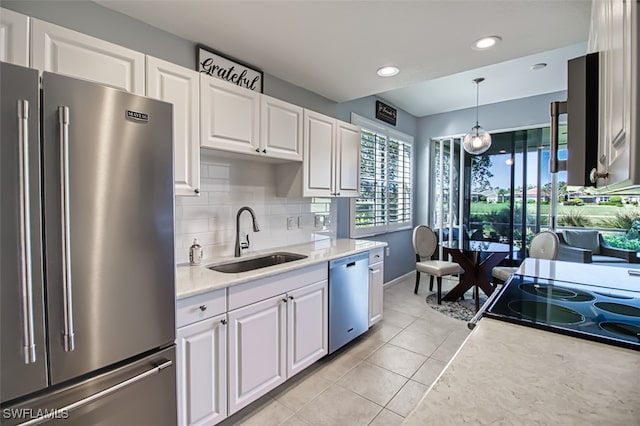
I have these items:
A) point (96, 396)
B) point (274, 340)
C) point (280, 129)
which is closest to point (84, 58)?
point (280, 129)

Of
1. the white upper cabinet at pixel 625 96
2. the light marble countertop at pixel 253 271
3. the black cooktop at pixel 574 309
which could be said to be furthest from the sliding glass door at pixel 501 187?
the white upper cabinet at pixel 625 96

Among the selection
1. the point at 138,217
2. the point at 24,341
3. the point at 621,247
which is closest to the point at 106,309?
the point at 24,341

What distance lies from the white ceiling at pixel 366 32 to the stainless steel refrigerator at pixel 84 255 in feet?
3.07

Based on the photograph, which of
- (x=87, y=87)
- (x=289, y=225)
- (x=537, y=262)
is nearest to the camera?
(x=87, y=87)

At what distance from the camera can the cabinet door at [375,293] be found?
116 inches

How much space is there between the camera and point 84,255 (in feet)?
3.68

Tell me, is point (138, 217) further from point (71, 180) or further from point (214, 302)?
point (214, 302)

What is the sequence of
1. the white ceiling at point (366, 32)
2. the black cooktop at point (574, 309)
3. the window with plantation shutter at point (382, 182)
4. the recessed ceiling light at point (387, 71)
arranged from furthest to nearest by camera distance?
the window with plantation shutter at point (382, 182), the recessed ceiling light at point (387, 71), the white ceiling at point (366, 32), the black cooktop at point (574, 309)

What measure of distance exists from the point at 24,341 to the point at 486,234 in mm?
5459

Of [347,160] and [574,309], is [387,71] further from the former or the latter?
[574,309]

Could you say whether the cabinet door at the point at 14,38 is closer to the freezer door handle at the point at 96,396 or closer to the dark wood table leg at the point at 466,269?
the freezer door handle at the point at 96,396

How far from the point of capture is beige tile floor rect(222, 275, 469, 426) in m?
1.89

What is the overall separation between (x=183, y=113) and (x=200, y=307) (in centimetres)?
114

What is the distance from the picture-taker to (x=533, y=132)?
4.40 meters
